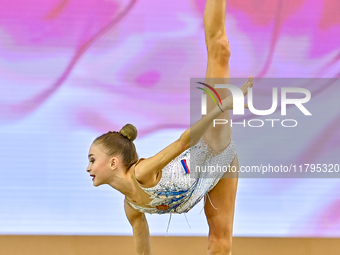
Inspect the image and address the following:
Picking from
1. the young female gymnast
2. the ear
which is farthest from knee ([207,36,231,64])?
the ear

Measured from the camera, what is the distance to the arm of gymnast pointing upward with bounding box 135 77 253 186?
1436mm

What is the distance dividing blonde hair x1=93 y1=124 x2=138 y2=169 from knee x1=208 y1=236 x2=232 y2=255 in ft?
1.65

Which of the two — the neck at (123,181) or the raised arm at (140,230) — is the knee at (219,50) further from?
the raised arm at (140,230)

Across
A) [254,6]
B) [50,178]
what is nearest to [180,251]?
[50,178]

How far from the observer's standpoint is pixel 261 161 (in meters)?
2.55

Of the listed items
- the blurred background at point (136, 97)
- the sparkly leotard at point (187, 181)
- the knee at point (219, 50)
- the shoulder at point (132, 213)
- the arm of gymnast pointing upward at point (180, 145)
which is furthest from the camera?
the blurred background at point (136, 97)

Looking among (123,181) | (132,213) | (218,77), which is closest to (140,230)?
(132,213)

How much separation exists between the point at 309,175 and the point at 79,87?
5.02 ft

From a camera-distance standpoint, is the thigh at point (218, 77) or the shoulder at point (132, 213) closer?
the thigh at point (218, 77)

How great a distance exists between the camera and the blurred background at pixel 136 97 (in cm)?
255

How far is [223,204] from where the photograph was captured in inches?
69.4

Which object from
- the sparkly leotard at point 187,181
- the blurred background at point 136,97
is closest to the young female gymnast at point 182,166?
the sparkly leotard at point 187,181

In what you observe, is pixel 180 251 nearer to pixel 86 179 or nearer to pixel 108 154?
pixel 86 179

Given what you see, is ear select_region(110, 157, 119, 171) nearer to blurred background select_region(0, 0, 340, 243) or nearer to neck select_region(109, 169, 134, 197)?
neck select_region(109, 169, 134, 197)
